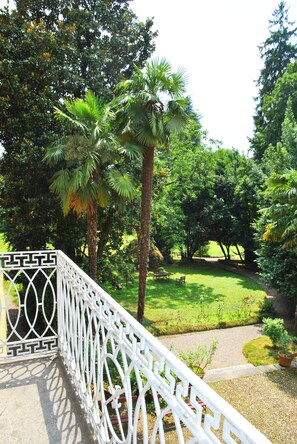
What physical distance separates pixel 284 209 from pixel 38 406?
9.83 meters

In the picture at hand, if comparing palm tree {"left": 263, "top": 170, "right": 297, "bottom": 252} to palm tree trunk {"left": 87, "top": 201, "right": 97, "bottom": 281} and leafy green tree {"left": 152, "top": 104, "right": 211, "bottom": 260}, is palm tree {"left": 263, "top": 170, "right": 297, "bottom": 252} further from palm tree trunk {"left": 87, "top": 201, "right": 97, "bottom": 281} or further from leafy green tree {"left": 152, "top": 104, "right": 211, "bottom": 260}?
leafy green tree {"left": 152, "top": 104, "right": 211, "bottom": 260}

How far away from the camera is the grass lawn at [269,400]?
A: 232 inches

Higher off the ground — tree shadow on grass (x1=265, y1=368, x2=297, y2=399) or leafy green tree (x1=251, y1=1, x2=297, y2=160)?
leafy green tree (x1=251, y1=1, x2=297, y2=160)

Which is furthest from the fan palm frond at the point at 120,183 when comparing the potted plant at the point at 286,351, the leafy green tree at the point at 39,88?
the potted plant at the point at 286,351

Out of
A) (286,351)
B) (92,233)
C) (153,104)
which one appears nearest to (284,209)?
(286,351)

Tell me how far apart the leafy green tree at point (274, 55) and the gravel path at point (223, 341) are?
19.4 meters

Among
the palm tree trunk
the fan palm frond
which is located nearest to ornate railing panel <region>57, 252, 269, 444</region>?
the fan palm frond

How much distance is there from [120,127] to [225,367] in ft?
25.6

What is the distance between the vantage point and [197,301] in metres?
15.3

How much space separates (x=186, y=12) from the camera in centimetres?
737

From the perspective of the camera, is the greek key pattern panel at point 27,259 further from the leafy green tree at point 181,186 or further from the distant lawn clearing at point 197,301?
the leafy green tree at point 181,186

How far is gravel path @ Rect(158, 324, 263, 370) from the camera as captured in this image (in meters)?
9.02

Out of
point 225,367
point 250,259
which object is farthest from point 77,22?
point 250,259

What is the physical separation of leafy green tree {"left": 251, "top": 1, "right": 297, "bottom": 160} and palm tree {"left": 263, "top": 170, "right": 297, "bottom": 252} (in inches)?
688
